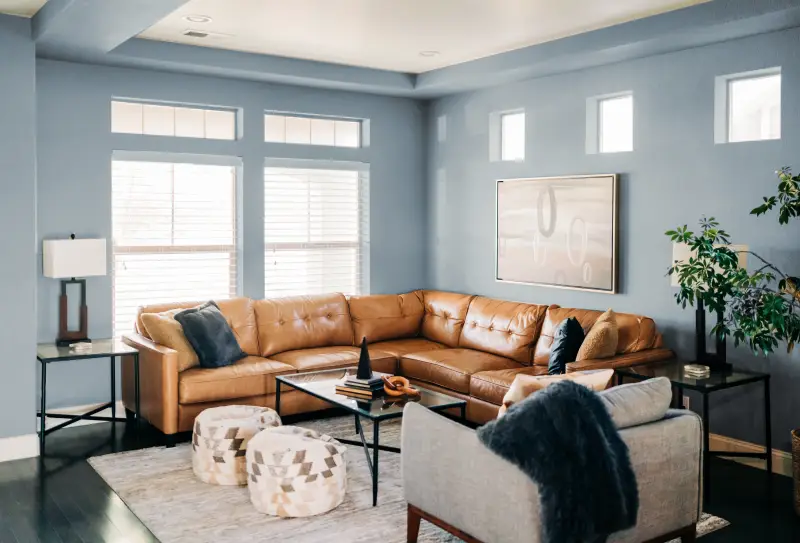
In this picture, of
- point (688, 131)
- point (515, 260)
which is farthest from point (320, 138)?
point (688, 131)

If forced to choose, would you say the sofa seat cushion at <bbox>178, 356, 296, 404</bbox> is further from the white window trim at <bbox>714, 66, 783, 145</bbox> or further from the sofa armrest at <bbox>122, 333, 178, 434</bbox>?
the white window trim at <bbox>714, 66, 783, 145</bbox>

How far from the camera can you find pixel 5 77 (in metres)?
4.72

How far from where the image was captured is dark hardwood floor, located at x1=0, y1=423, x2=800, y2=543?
3.74 m

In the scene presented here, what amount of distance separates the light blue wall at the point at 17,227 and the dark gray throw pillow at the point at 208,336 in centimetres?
95

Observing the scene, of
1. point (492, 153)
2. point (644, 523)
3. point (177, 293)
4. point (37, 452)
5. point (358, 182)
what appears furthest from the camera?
point (358, 182)

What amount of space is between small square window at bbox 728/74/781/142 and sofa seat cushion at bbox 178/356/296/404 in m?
3.30

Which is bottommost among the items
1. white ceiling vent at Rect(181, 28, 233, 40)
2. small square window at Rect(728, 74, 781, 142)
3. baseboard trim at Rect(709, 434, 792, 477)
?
baseboard trim at Rect(709, 434, 792, 477)

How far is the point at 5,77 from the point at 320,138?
2629 millimetres

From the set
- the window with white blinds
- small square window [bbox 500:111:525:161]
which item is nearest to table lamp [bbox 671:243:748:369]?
small square window [bbox 500:111:525:161]

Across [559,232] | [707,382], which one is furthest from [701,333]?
[559,232]

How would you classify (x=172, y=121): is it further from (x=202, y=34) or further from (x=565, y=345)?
(x=565, y=345)

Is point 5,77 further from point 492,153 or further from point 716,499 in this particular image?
point 716,499

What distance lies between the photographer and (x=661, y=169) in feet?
17.3

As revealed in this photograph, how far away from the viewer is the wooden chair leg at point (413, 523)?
3543mm
